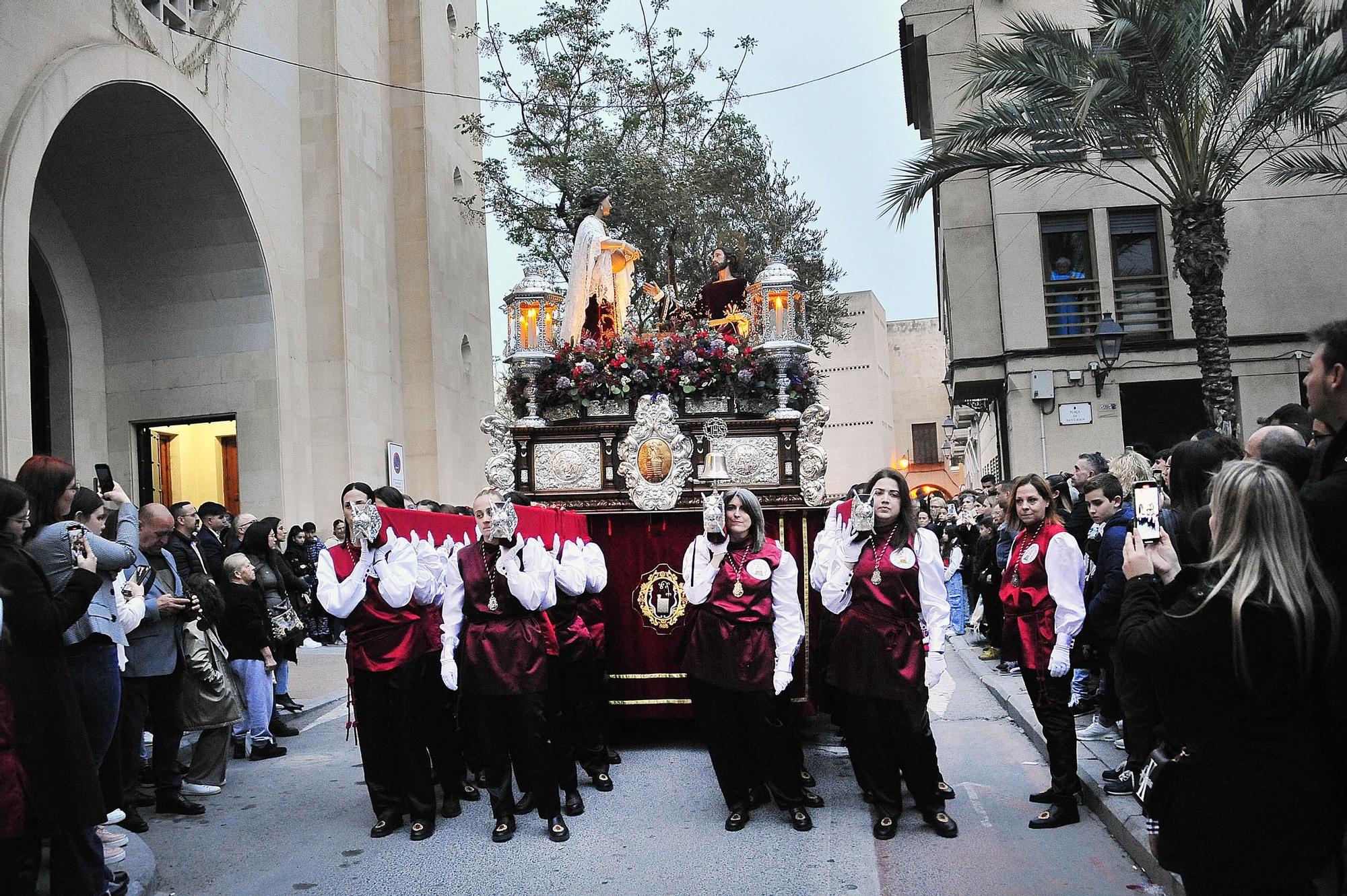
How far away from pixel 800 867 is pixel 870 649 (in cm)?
127

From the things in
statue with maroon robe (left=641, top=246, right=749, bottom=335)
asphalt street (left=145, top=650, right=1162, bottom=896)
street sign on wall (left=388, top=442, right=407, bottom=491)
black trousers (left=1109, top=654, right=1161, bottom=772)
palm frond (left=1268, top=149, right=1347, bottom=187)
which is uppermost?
palm frond (left=1268, top=149, right=1347, bottom=187)

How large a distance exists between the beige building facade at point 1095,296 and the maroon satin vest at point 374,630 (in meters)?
14.0

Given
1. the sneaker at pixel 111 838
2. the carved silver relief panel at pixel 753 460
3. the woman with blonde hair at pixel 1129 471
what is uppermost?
the carved silver relief panel at pixel 753 460

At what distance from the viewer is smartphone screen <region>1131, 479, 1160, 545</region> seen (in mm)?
3748

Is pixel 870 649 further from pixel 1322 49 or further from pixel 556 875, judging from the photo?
pixel 1322 49

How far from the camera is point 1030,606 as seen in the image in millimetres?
6469

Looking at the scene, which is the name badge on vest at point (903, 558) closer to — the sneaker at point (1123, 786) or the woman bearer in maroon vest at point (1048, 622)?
the woman bearer in maroon vest at point (1048, 622)

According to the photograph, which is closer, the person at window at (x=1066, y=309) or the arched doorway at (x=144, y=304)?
the arched doorway at (x=144, y=304)

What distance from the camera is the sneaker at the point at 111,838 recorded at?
5914 millimetres

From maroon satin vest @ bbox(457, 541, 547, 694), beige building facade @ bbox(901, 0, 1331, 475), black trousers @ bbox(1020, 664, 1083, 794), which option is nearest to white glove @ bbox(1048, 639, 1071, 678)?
black trousers @ bbox(1020, 664, 1083, 794)

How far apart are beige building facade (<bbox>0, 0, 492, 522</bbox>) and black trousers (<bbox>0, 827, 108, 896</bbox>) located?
994 cm

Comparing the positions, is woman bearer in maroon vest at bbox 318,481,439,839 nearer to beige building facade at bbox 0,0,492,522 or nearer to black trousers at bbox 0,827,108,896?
black trousers at bbox 0,827,108,896

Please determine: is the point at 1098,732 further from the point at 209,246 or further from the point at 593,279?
the point at 209,246

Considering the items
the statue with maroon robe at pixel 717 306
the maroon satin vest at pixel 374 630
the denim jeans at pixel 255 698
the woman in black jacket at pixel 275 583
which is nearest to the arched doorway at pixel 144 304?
the woman in black jacket at pixel 275 583
